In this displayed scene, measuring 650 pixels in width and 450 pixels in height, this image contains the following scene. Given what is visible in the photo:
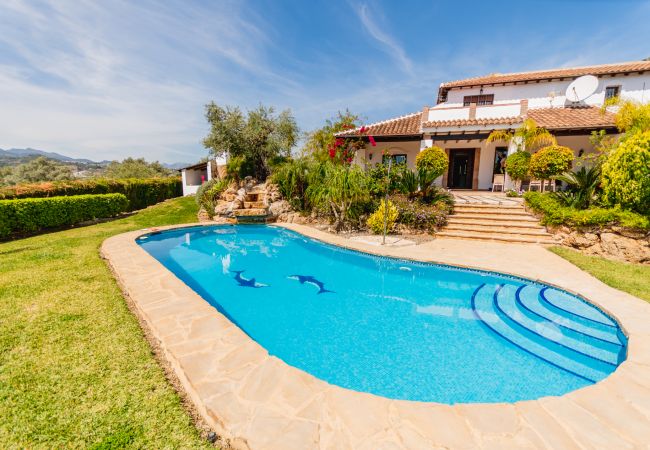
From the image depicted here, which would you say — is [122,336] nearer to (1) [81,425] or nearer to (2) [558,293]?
(1) [81,425]

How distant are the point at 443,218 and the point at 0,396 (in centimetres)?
1202

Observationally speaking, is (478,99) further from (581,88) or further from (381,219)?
(381,219)

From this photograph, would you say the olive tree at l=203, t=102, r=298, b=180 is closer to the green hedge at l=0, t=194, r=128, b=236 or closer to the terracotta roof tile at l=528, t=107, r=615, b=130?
the green hedge at l=0, t=194, r=128, b=236

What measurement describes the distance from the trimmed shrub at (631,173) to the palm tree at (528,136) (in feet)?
19.6

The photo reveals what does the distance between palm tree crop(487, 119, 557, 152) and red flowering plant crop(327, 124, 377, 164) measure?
22.4 ft

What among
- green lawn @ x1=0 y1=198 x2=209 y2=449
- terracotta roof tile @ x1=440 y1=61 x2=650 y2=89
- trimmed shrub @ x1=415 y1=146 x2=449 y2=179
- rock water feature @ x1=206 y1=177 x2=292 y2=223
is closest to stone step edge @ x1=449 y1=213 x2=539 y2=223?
trimmed shrub @ x1=415 y1=146 x2=449 y2=179

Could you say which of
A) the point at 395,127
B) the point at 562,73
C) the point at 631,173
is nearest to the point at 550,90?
the point at 562,73

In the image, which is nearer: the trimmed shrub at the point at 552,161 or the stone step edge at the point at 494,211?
the stone step edge at the point at 494,211

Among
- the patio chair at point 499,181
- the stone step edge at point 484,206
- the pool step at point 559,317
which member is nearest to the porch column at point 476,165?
the patio chair at point 499,181

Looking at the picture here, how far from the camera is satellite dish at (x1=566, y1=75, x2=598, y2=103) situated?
1616 centimetres

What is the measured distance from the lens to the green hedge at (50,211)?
11016 mm

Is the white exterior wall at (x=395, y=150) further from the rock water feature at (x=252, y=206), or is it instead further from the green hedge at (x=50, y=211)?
the green hedge at (x=50, y=211)

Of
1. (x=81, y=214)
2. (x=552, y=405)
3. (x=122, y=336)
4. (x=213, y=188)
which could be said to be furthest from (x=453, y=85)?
(x=81, y=214)

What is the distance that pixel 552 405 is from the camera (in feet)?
8.75
